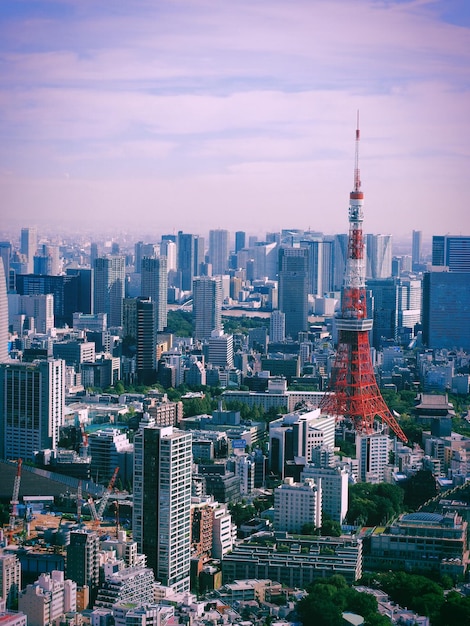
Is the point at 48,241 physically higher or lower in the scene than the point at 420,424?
higher

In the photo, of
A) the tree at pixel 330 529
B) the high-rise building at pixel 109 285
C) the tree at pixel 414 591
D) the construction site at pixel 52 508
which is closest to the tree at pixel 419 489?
the tree at pixel 330 529

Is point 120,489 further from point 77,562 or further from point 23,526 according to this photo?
point 77,562

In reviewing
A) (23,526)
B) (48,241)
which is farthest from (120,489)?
(48,241)

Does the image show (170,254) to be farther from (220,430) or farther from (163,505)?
(163,505)

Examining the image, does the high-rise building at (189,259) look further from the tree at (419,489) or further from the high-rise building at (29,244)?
the tree at (419,489)

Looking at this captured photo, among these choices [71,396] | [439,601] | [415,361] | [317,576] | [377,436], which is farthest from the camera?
[415,361]
